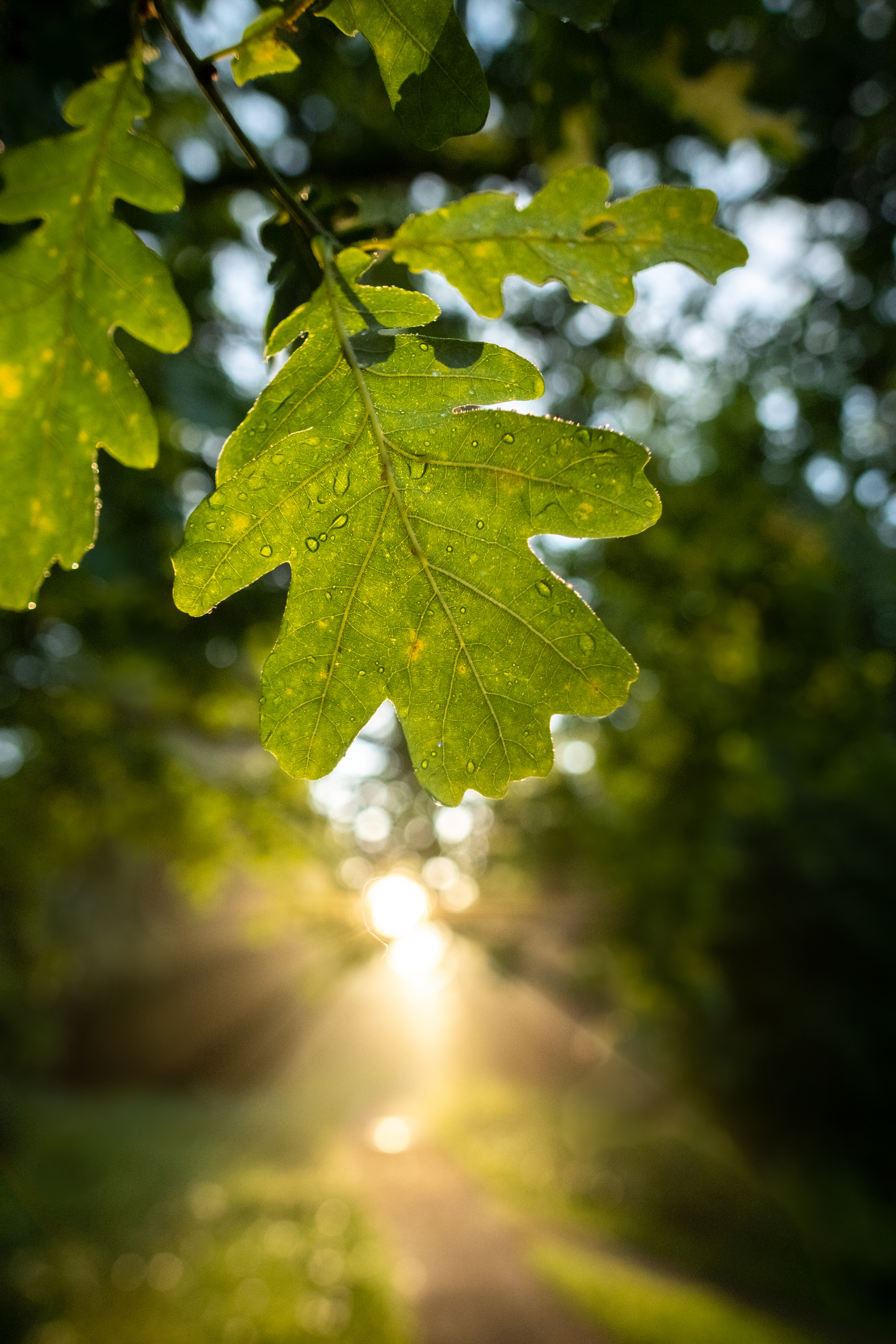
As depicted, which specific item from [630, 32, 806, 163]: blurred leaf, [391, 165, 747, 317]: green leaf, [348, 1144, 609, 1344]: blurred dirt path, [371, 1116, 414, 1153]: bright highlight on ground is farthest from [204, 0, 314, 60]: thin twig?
[371, 1116, 414, 1153]: bright highlight on ground

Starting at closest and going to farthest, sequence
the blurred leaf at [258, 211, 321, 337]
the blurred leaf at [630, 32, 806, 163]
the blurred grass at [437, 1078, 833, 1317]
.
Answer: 1. the blurred leaf at [258, 211, 321, 337]
2. the blurred leaf at [630, 32, 806, 163]
3. the blurred grass at [437, 1078, 833, 1317]

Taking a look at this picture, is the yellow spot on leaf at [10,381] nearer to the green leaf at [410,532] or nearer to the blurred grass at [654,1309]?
the green leaf at [410,532]

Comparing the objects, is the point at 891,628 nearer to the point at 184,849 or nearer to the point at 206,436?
the point at 184,849

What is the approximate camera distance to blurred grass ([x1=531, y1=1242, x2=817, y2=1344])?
9.90 m

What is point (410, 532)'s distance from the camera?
1.01 metres

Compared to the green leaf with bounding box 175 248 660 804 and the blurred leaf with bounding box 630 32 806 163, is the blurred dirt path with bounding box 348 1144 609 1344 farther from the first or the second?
the blurred leaf with bounding box 630 32 806 163

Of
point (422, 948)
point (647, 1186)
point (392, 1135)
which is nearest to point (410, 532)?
point (422, 948)

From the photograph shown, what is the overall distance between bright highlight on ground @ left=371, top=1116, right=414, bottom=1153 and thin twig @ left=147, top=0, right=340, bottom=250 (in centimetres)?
2010

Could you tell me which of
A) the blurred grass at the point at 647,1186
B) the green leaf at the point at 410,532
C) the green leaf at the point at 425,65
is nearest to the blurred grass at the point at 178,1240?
the blurred grass at the point at 647,1186

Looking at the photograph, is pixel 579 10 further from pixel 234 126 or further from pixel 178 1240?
pixel 178 1240

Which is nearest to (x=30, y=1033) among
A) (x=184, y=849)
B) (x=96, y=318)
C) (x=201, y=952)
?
(x=201, y=952)

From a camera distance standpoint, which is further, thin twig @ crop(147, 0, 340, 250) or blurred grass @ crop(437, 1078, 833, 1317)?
blurred grass @ crop(437, 1078, 833, 1317)

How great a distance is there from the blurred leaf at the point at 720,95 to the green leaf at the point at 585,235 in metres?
1.23

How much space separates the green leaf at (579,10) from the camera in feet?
4.31
